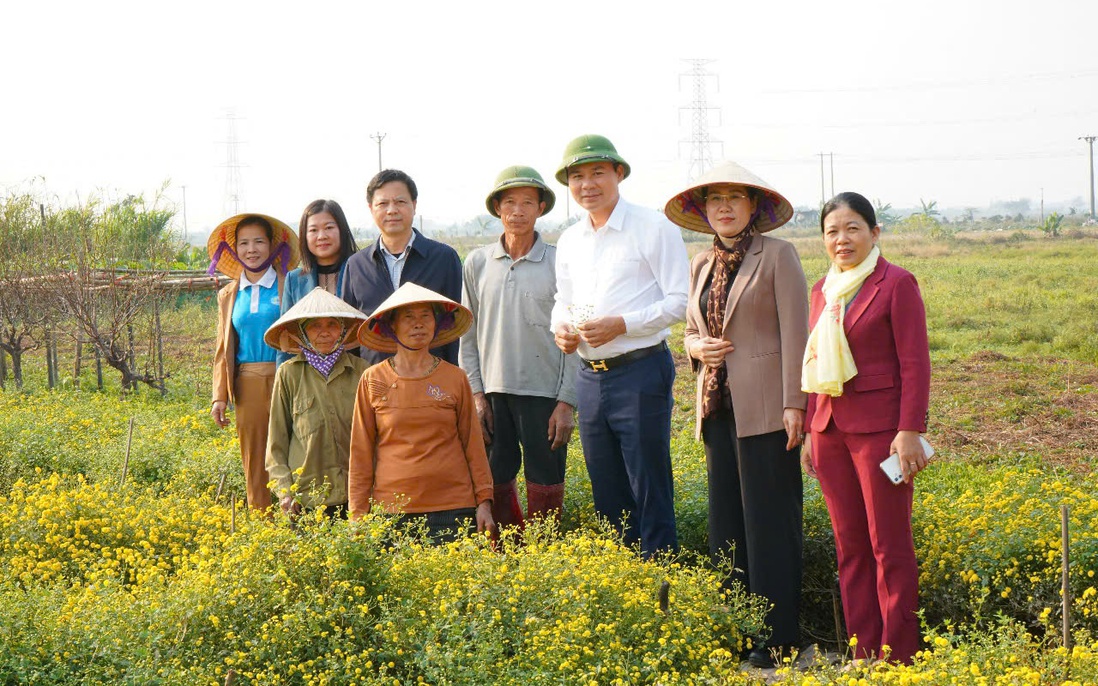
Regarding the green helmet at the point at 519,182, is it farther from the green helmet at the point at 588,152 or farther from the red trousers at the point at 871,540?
the red trousers at the point at 871,540

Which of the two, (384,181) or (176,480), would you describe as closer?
(384,181)

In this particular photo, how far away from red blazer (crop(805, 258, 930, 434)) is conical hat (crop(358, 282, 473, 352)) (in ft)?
5.65

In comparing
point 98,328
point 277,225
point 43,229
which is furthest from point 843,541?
point 43,229

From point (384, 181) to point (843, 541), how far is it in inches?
106

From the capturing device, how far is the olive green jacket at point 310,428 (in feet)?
16.4

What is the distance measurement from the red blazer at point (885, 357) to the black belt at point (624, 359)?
905 millimetres

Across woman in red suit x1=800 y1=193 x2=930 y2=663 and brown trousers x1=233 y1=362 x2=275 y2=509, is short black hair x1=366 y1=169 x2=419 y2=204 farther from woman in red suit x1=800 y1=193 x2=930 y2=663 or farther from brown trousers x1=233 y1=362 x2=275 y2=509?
woman in red suit x1=800 y1=193 x2=930 y2=663

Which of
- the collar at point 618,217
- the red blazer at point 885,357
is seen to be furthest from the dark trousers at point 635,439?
the red blazer at point 885,357

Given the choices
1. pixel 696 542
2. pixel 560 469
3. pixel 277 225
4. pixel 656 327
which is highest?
pixel 277 225

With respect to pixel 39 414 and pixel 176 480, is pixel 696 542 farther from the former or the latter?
pixel 39 414

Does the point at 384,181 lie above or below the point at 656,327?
above

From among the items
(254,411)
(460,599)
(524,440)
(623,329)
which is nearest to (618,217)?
(623,329)

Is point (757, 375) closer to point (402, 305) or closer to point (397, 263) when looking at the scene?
point (402, 305)

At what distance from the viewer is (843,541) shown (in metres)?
4.18
